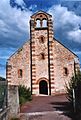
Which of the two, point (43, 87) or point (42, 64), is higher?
point (42, 64)

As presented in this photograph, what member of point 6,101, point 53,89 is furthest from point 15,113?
point 53,89

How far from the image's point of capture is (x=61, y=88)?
1395 inches

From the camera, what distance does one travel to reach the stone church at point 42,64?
35438 millimetres

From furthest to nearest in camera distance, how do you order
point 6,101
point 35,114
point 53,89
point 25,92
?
point 53,89
point 25,92
point 35,114
point 6,101

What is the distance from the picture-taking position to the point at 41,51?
119ft

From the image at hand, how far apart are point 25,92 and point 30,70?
7.53 m

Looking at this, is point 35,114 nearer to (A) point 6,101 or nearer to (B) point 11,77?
(A) point 6,101

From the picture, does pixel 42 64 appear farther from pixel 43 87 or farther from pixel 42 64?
pixel 43 87

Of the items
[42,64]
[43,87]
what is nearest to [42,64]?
[42,64]

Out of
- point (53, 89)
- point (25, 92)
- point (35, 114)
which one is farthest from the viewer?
point (53, 89)

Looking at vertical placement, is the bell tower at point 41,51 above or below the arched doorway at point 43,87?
above

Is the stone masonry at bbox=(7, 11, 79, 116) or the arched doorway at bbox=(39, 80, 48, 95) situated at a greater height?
the stone masonry at bbox=(7, 11, 79, 116)

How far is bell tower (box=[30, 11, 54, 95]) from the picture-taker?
116 ft

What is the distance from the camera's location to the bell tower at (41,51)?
35.5 meters
